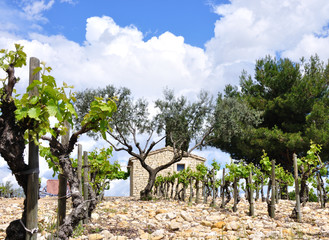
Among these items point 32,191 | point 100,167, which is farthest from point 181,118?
point 32,191

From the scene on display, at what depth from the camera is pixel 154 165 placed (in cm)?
2300

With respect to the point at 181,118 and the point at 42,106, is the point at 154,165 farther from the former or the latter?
the point at 42,106

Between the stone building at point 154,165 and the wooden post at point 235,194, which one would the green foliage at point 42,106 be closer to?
the wooden post at point 235,194

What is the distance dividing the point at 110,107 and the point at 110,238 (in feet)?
8.23

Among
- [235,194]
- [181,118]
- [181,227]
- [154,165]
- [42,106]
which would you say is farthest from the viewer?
[154,165]

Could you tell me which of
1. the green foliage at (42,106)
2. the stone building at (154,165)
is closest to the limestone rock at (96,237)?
the green foliage at (42,106)

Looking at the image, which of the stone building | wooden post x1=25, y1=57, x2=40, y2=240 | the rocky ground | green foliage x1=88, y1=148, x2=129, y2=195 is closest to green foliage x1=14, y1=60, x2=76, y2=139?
wooden post x1=25, y1=57, x2=40, y2=240

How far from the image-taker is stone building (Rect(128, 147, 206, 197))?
74.3 feet

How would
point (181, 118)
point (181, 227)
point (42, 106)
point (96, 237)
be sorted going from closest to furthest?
1. point (42, 106)
2. point (96, 237)
3. point (181, 227)
4. point (181, 118)

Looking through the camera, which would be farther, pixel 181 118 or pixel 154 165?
pixel 154 165

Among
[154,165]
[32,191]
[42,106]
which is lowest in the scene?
[154,165]

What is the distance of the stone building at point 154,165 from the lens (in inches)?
891

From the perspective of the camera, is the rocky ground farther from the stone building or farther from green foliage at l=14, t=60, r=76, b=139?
the stone building

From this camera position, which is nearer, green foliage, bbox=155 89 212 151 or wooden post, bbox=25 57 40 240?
wooden post, bbox=25 57 40 240
